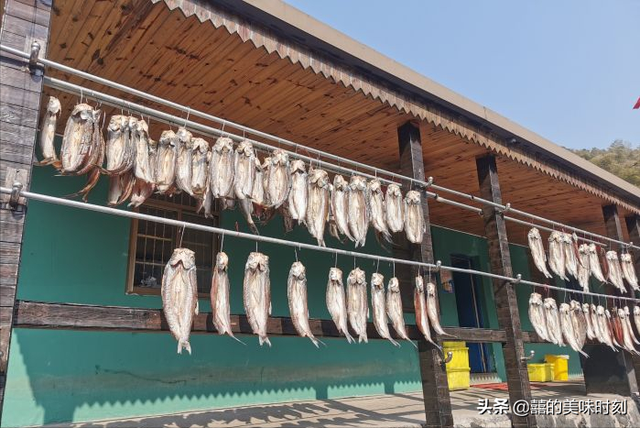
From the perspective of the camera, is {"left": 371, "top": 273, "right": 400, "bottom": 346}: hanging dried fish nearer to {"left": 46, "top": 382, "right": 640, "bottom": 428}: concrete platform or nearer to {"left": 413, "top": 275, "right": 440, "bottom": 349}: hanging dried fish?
{"left": 413, "top": 275, "right": 440, "bottom": 349}: hanging dried fish

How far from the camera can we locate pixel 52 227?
5895 millimetres

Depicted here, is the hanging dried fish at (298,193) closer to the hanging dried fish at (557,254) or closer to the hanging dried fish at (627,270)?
the hanging dried fish at (557,254)

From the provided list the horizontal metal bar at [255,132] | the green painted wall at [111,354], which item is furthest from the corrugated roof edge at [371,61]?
the green painted wall at [111,354]

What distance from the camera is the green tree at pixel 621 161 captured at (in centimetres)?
3822

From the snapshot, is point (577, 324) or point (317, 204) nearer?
point (317, 204)

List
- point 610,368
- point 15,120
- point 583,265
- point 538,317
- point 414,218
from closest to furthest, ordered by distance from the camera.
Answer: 1. point 15,120
2. point 414,218
3. point 538,317
4. point 583,265
5. point 610,368

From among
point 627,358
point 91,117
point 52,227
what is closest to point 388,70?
point 91,117

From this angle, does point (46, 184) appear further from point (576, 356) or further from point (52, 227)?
point (576, 356)

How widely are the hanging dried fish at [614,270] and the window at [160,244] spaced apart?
639cm

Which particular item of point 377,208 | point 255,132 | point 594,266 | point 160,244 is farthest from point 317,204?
point 594,266

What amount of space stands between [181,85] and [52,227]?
97.7 inches

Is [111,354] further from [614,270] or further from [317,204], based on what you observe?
[614,270]

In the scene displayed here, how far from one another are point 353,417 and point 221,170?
3.92 metres

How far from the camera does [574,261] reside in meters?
7.42
